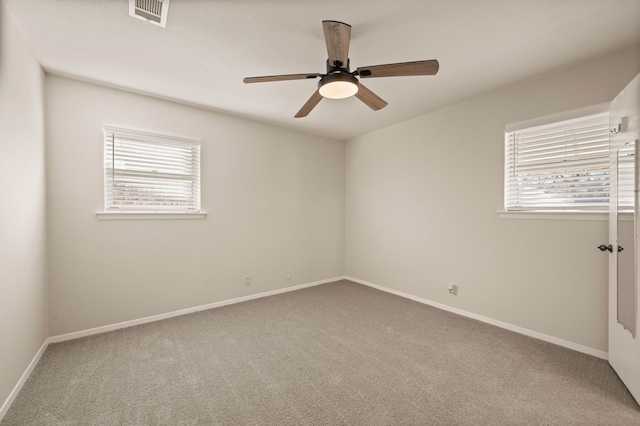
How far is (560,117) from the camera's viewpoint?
269 cm

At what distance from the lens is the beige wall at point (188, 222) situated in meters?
2.82

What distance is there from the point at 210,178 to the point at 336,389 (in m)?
2.92

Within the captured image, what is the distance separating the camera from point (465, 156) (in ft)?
11.3

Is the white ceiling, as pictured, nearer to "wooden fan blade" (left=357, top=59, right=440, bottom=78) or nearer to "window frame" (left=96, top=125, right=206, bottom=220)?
"wooden fan blade" (left=357, top=59, right=440, bottom=78)

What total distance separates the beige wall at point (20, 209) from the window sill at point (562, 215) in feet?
14.2

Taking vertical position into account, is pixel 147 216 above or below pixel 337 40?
below

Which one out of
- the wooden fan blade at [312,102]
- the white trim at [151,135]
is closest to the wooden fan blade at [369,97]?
the wooden fan blade at [312,102]

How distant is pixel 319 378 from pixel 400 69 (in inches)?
92.5

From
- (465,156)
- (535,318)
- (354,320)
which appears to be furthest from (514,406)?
(465,156)

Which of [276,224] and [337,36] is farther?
[276,224]

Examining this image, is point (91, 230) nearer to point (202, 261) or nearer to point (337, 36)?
point (202, 261)

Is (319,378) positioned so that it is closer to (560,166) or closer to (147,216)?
(147,216)

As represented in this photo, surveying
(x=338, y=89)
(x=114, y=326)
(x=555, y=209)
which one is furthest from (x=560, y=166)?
(x=114, y=326)

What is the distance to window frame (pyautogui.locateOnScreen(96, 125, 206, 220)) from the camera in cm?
305
